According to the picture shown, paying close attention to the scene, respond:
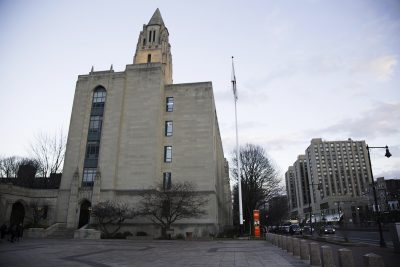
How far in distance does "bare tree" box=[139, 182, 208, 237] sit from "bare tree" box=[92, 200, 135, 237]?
223 cm

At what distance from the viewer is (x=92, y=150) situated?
149ft

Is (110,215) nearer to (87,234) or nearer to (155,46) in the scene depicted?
(87,234)

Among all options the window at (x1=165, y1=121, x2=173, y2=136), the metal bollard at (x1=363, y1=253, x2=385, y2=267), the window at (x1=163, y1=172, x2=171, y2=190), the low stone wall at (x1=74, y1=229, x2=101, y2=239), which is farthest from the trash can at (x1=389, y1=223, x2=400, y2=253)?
the window at (x1=165, y1=121, x2=173, y2=136)

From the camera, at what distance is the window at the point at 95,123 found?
153 feet

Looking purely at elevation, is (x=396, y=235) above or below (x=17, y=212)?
below

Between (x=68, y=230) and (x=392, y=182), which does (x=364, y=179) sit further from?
(x=68, y=230)

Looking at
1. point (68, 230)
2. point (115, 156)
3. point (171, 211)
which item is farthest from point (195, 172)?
point (68, 230)

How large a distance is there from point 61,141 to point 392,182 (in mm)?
110020

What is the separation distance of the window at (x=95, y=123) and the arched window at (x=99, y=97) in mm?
2409

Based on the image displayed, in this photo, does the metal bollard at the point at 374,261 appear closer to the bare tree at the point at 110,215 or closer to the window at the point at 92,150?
the bare tree at the point at 110,215

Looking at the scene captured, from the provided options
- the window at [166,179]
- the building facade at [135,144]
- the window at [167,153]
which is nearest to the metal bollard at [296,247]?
the building facade at [135,144]

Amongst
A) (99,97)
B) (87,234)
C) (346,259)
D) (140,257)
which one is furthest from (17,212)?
(346,259)

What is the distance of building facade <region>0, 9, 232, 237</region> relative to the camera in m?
42.0

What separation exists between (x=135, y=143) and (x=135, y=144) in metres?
0.17
